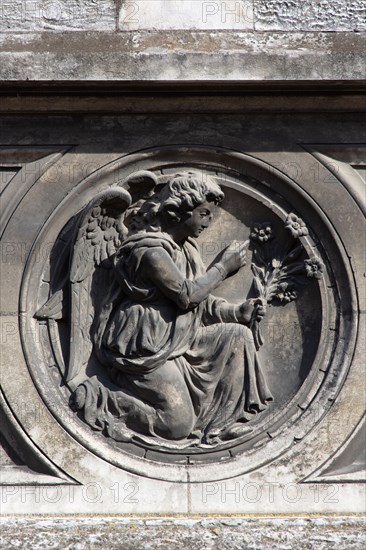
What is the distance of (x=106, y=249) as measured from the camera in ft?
20.7

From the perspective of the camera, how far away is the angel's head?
20.5ft

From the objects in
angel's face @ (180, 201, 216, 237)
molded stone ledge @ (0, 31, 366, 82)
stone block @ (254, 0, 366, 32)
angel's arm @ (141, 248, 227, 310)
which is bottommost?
angel's arm @ (141, 248, 227, 310)

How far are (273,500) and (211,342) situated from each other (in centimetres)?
85

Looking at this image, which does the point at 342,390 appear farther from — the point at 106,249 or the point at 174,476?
the point at 106,249

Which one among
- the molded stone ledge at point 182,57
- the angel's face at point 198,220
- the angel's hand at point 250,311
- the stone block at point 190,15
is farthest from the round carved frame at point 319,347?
the stone block at point 190,15

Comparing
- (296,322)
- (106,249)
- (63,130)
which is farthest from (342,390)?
(63,130)

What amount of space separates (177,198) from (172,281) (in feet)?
1.40

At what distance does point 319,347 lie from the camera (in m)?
6.29

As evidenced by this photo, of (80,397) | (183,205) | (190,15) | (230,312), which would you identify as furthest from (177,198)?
(80,397)

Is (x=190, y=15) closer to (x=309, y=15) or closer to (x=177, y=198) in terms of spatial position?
(x=309, y=15)

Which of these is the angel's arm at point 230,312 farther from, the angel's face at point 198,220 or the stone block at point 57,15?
the stone block at point 57,15

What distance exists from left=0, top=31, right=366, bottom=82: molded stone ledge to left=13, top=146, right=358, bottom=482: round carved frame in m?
0.43

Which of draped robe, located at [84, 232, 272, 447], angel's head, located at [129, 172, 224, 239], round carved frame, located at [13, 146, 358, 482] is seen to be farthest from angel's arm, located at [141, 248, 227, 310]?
round carved frame, located at [13, 146, 358, 482]

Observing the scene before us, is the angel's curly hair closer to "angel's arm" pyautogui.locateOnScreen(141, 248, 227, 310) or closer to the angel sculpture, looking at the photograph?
the angel sculpture
